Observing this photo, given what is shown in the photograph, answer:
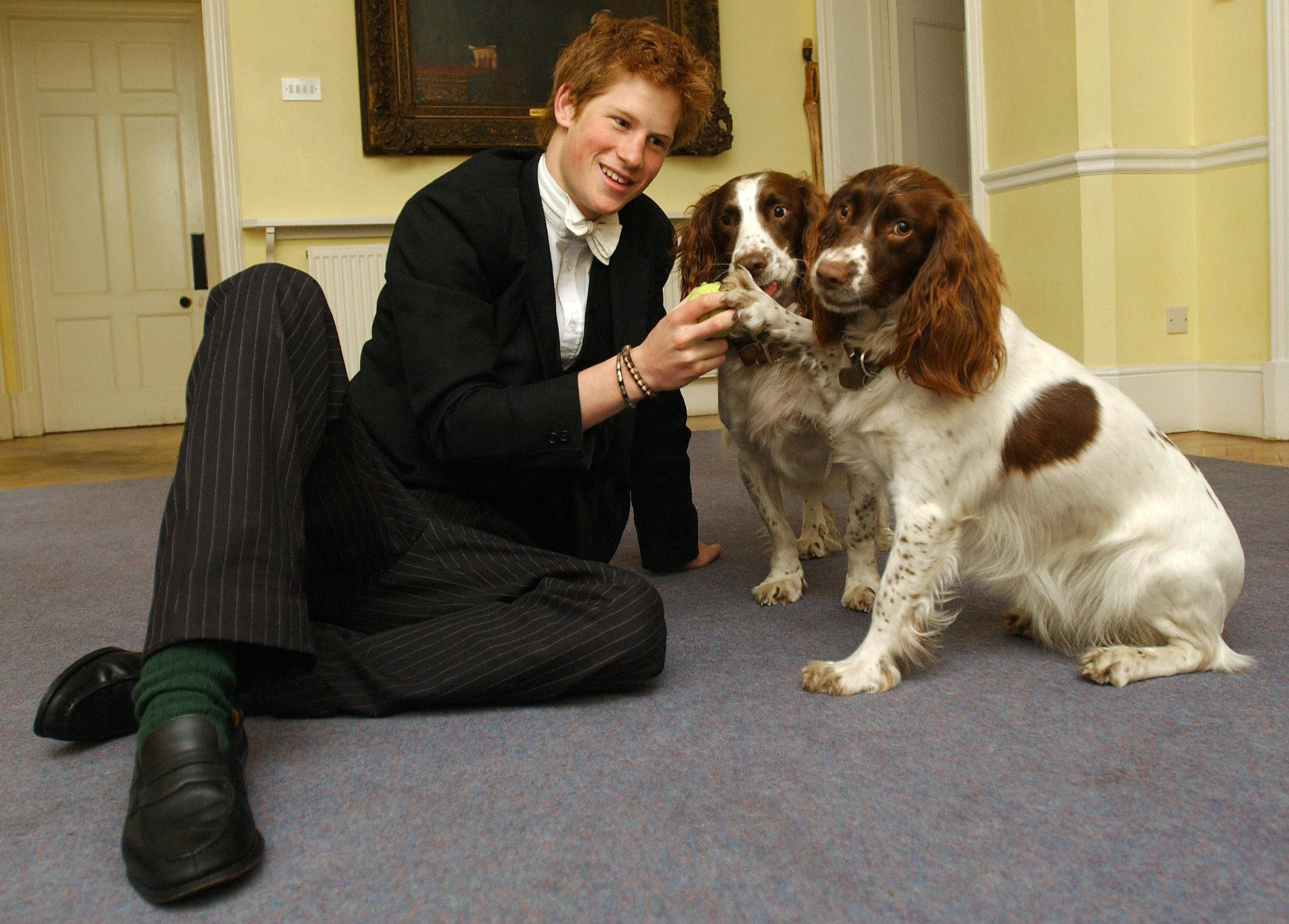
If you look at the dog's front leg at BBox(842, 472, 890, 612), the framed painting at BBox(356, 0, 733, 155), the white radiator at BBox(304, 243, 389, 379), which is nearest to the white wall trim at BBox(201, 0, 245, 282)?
the white radiator at BBox(304, 243, 389, 379)

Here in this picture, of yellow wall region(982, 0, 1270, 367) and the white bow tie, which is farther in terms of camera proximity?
yellow wall region(982, 0, 1270, 367)

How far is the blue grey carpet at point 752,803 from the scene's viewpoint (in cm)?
96

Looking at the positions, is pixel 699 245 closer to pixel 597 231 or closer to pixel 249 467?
pixel 597 231

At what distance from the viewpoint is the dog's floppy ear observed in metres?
1.72

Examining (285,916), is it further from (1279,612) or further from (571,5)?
(571,5)

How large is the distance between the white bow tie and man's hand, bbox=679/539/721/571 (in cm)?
79

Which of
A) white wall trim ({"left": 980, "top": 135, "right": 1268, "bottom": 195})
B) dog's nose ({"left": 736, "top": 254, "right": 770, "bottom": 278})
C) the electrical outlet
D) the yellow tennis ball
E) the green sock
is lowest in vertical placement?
the green sock

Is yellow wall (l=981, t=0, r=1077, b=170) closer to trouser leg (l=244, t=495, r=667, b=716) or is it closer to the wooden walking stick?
the wooden walking stick

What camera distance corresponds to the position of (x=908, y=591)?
1.59 metres

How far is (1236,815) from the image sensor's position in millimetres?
1083

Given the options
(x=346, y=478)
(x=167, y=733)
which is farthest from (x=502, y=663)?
(x=167, y=733)

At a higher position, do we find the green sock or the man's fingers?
the man's fingers

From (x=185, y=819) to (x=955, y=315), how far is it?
44.7 inches

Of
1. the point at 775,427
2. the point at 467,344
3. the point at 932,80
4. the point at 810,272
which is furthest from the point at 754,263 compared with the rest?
the point at 932,80
